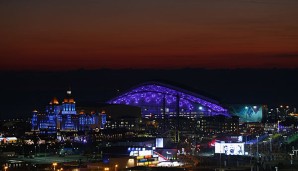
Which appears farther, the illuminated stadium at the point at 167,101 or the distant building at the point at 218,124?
the illuminated stadium at the point at 167,101

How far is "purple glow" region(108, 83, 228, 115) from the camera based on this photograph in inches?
4653

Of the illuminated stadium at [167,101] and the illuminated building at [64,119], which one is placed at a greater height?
the illuminated stadium at [167,101]

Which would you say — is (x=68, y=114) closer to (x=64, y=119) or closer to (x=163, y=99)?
(x=64, y=119)

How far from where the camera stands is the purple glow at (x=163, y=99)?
11819cm

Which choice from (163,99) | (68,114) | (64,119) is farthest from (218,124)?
(64,119)

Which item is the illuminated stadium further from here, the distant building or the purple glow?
the distant building

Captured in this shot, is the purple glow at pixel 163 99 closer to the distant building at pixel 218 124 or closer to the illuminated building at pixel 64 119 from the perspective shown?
the distant building at pixel 218 124

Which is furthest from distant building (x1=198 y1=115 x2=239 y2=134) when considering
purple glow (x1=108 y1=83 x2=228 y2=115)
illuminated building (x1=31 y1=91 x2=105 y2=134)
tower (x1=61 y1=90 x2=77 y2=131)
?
tower (x1=61 y1=90 x2=77 y2=131)

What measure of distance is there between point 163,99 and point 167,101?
1975mm

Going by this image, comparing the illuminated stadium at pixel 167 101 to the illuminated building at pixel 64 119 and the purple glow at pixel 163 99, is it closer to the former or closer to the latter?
the purple glow at pixel 163 99

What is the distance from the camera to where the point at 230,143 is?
6169cm

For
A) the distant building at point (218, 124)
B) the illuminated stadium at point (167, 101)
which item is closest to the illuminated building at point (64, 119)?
the illuminated stadium at point (167, 101)

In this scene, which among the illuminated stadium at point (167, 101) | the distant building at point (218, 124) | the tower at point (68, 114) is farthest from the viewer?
the illuminated stadium at point (167, 101)

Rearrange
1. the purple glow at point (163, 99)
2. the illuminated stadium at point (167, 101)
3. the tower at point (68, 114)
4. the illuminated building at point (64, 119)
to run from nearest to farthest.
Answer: the illuminated building at point (64, 119)
the tower at point (68, 114)
the illuminated stadium at point (167, 101)
the purple glow at point (163, 99)
